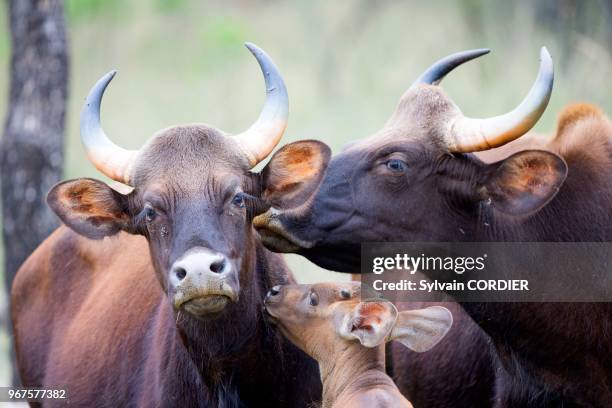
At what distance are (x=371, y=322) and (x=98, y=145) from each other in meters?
2.16

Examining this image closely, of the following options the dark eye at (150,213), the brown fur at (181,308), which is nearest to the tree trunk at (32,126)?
the brown fur at (181,308)

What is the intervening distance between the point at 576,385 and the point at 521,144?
6.12ft

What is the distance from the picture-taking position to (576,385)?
8.47 metres

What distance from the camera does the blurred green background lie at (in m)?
19.6

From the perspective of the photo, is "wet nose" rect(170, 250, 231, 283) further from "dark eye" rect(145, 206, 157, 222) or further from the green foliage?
the green foliage

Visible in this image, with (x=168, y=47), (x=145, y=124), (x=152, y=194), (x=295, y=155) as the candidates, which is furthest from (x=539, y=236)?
(x=168, y=47)

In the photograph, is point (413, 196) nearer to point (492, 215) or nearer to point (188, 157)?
point (492, 215)

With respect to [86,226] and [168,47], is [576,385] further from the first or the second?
[168,47]

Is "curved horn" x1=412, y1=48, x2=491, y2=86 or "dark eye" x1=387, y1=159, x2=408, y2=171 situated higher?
"curved horn" x1=412, y1=48, x2=491, y2=86

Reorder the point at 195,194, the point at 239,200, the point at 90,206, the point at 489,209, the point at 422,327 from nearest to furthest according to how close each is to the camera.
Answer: the point at 195,194 < the point at 239,200 < the point at 422,327 < the point at 90,206 < the point at 489,209

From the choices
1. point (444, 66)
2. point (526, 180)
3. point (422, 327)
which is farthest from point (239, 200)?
point (444, 66)

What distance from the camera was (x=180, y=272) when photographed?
728 centimetres

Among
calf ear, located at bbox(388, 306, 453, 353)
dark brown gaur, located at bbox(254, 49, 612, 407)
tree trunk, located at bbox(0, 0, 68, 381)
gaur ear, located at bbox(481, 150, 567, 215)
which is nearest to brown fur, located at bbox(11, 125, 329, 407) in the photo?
dark brown gaur, located at bbox(254, 49, 612, 407)

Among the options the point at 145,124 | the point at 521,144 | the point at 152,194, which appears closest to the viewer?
the point at 152,194
